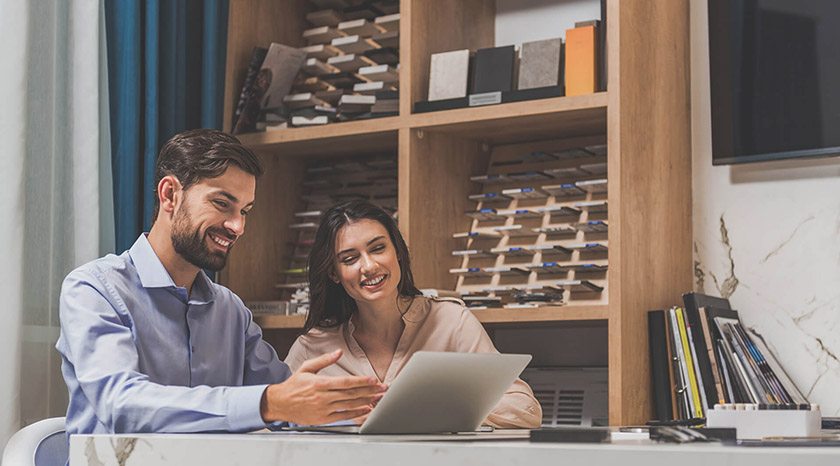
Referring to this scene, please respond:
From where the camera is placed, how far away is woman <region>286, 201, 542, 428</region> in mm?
2242

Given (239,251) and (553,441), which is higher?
(239,251)

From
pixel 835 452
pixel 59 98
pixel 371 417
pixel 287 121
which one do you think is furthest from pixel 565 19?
pixel 835 452

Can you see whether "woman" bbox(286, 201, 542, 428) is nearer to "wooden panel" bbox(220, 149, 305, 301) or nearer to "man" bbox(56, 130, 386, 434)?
"man" bbox(56, 130, 386, 434)

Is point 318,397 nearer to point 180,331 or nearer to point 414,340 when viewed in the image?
point 180,331

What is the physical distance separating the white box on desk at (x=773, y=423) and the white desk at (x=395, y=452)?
222 mm

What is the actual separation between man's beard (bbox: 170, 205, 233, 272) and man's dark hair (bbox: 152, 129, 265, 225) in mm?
68

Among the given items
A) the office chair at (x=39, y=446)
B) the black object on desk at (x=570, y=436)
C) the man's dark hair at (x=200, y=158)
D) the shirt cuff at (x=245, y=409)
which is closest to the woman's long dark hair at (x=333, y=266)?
the man's dark hair at (x=200, y=158)

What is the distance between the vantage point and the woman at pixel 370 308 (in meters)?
2.24

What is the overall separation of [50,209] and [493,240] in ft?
→ 3.93

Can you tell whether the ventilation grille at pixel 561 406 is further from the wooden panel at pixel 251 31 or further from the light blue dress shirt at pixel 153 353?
the wooden panel at pixel 251 31

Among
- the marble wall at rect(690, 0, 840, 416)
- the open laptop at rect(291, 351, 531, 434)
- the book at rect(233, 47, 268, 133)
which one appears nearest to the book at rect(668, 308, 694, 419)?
the marble wall at rect(690, 0, 840, 416)

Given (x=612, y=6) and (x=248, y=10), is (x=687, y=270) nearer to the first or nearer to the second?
(x=612, y=6)

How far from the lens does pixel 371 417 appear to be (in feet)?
3.59

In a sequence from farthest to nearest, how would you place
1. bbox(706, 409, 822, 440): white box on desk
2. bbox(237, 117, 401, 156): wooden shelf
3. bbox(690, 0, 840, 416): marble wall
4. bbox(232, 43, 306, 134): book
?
bbox(232, 43, 306, 134): book < bbox(237, 117, 401, 156): wooden shelf < bbox(690, 0, 840, 416): marble wall < bbox(706, 409, 822, 440): white box on desk
